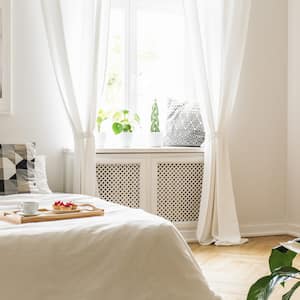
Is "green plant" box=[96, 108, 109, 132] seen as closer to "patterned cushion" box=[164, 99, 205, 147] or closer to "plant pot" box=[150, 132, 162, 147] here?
"plant pot" box=[150, 132, 162, 147]

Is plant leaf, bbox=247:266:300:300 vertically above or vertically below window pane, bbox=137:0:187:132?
below

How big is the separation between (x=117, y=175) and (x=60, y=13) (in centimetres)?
125

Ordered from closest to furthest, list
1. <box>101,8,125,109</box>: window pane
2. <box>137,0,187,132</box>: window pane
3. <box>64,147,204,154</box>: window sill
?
<box>64,147,204,154</box>: window sill
<box>101,8,125,109</box>: window pane
<box>137,0,187,132</box>: window pane

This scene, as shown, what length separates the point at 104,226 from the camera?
241 centimetres

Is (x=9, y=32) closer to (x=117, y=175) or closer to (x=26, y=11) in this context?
(x=26, y=11)

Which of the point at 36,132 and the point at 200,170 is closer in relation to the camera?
the point at 36,132

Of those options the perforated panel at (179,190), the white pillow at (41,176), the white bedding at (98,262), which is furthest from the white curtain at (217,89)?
the white bedding at (98,262)

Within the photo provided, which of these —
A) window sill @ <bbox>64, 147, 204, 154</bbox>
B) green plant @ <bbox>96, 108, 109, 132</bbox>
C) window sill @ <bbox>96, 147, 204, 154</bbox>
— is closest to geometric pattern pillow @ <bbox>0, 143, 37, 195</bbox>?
window sill @ <bbox>64, 147, 204, 154</bbox>

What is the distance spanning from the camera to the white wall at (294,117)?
4.88m

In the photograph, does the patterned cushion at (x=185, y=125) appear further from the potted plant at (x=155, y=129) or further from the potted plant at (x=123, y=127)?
the potted plant at (x=123, y=127)

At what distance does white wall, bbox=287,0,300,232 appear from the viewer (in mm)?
4875

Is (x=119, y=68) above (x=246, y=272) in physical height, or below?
above

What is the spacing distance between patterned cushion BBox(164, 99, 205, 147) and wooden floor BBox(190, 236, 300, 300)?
0.85 meters

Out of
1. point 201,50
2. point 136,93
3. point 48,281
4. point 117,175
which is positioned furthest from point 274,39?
point 48,281
